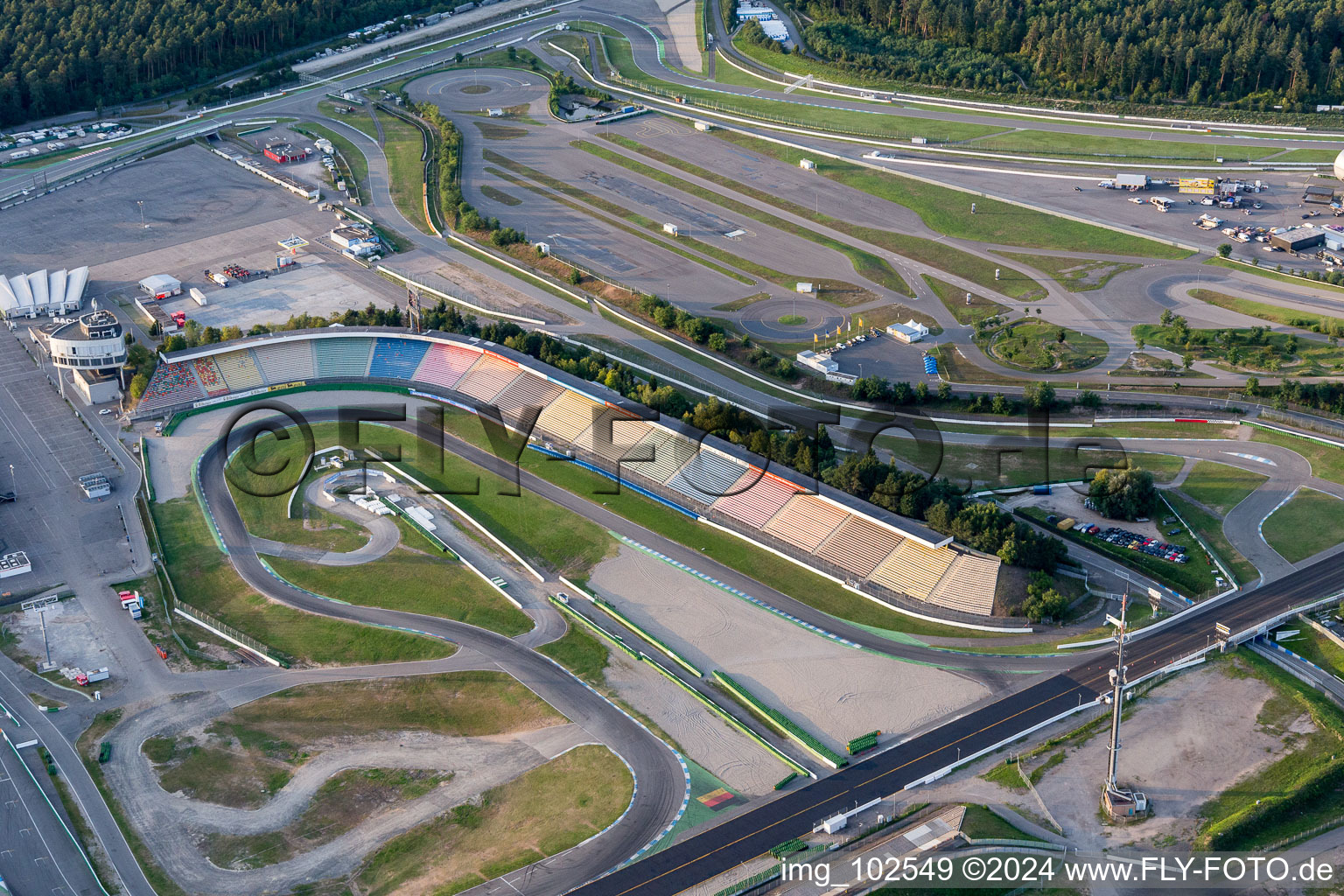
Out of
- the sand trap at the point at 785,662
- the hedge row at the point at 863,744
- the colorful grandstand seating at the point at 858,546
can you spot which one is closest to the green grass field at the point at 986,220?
the colorful grandstand seating at the point at 858,546

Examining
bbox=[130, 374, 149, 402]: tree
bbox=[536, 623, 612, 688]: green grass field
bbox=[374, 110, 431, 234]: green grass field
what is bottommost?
bbox=[536, 623, 612, 688]: green grass field

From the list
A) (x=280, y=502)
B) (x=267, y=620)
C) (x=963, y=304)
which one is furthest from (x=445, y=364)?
(x=963, y=304)

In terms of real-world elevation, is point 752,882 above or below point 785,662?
below

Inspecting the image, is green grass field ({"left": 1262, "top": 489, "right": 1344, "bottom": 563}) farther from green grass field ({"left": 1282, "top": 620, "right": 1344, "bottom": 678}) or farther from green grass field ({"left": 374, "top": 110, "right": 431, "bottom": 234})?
green grass field ({"left": 374, "top": 110, "right": 431, "bottom": 234})

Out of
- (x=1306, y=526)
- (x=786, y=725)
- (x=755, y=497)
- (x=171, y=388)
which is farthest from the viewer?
(x=171, y=388)

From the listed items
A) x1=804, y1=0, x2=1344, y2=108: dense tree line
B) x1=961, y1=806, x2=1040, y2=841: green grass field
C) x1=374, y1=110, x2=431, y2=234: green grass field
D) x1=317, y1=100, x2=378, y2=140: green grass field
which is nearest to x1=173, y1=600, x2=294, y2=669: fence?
x1=961, y1=806, x2=1040, y2=841: green grass field

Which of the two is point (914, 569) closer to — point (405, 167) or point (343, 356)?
point (343, 356)

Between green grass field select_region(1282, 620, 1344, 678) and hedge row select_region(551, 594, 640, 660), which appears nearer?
green grass field select_region(1282, 620, 1344, 678)

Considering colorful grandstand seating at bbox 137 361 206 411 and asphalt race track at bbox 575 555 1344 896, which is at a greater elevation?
colorful grandstand seating at bbox 137 361 206 411
